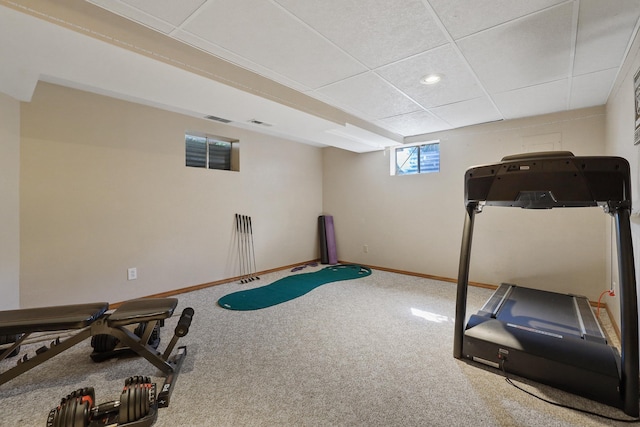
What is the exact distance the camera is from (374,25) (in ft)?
5.75

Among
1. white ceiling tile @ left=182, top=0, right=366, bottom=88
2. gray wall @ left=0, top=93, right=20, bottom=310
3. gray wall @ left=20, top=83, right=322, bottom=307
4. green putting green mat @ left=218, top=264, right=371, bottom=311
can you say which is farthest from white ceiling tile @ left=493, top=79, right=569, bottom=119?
gray wall @ left=0, top=93, right=20, bottom=310

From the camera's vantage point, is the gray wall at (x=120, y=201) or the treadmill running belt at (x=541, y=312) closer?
the treadmill running belt at (x=541, y=312)

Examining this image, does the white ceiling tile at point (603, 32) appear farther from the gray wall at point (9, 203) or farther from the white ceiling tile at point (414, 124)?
the gray wall at point (9, 203)

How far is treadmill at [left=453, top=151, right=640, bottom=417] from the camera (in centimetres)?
155

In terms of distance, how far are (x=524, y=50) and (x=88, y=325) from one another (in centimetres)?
353

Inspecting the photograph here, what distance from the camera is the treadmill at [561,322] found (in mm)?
1554

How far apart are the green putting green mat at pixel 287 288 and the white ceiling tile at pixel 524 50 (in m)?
3.10

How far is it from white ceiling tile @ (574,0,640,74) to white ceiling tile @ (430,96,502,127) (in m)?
0.88

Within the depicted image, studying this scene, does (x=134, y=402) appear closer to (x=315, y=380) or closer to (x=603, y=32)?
(x=315, y=380)

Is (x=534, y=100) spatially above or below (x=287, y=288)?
above

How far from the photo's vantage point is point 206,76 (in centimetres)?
→ 216

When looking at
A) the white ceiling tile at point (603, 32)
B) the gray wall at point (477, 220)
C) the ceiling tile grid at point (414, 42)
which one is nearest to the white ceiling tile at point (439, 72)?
the ceiling tile grid at point (414, 42)

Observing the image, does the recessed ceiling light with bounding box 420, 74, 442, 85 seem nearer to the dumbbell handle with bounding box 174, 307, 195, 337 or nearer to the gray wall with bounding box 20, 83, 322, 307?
the dumbbell handle with bounding box 174, 307, 195, 337

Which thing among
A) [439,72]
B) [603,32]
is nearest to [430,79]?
[439,72]
